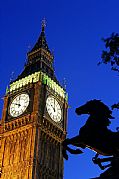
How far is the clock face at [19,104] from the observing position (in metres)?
66.1

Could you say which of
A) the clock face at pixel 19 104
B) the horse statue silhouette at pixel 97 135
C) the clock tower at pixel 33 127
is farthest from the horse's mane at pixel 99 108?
the clock face at pixel 19 104

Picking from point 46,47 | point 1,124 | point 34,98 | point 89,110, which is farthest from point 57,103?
point 89,110

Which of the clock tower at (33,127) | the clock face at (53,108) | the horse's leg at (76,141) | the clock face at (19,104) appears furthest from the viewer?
the clock face at (53,108)

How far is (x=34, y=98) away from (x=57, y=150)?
8.30 meters

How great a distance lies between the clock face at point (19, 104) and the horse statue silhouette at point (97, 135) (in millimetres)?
53172

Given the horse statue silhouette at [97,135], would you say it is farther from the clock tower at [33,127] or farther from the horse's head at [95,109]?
the clock tower at [33,127]

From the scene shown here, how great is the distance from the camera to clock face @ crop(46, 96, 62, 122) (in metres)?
66.5

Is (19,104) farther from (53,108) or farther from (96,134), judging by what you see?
(96,134)

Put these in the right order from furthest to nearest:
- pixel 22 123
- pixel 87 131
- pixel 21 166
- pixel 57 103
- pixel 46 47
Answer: pixel 46 47 → pixel 57 103 → pixel 22 123 → pixel 21 166 → pixel 87 131

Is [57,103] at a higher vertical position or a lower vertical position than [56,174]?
higher

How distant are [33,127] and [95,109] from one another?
5000 cm

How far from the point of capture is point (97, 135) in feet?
41.0

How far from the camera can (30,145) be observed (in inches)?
2406

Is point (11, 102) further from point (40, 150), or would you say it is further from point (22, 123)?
point (40, 150)
